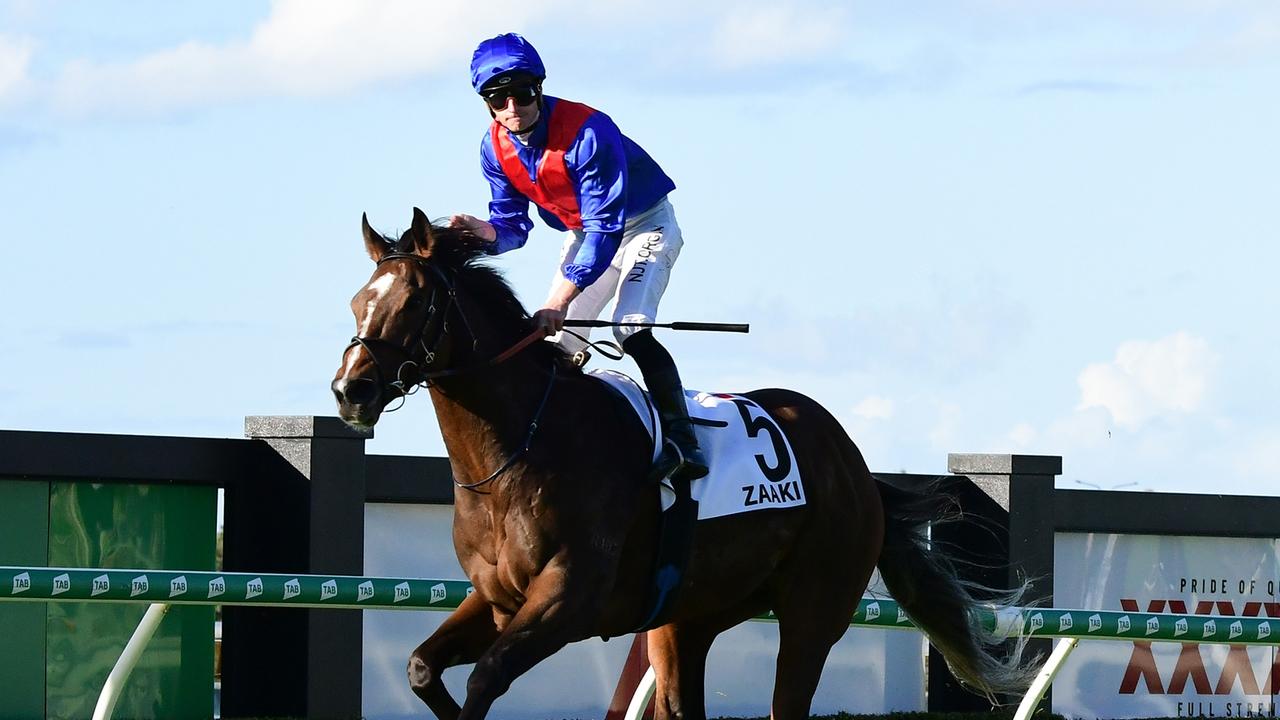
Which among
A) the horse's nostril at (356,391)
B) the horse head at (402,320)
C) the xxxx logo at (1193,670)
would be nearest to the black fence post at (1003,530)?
the xxxx logo at (1193,670)

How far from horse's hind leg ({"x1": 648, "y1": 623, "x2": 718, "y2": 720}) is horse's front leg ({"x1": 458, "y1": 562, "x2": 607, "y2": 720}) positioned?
2.88ft

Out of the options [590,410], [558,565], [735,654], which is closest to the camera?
[558,565]

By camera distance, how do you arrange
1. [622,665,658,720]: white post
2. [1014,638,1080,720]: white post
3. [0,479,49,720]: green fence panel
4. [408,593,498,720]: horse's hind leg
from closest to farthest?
[408,593,498,720]: horse's hind leg, [622,665,658,720]: white post, [1014,638,1080,720]: white post, [0,479,49,720]: green fence panel

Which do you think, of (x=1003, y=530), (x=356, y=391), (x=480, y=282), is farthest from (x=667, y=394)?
(x=1003, y=530)

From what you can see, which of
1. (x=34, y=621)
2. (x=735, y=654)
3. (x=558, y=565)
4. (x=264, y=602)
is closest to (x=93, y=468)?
(x=34, y=621)

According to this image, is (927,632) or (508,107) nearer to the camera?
(508,107)

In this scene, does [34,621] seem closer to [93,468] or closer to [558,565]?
[93,468]

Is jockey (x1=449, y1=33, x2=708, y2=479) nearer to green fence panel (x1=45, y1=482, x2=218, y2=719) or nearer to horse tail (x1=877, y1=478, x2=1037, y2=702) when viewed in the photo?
horse tail (x1=877, y1=478, x2=1037, y2=702)

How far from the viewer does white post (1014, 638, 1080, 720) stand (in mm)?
6898

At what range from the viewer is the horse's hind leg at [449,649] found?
4996 mm

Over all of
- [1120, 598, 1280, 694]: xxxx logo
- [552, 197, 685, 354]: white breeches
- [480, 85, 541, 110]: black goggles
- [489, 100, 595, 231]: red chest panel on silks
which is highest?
[480, 85, 541, 110]: black goggles

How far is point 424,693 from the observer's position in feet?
16.4

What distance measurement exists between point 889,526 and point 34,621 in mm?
3767

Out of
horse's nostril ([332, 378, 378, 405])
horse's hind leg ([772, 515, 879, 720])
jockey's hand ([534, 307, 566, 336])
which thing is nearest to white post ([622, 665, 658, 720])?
horse's hind leg ([772, 515, 879, 720])
